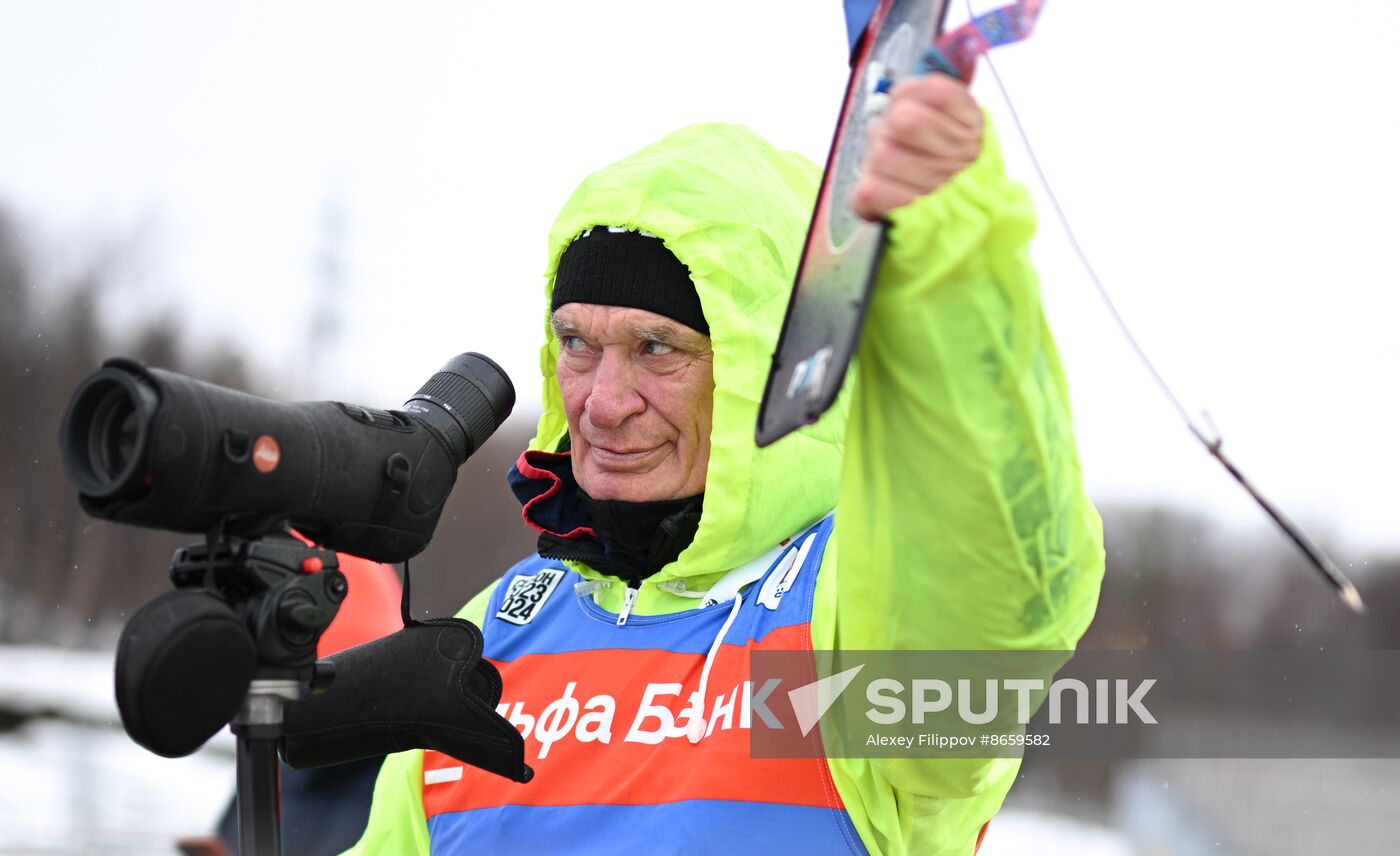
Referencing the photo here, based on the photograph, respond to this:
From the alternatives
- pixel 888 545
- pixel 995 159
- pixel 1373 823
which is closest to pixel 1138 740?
pixel 1373 823

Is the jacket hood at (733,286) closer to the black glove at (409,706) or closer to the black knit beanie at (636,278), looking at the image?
the black knit beanie at (636,278)

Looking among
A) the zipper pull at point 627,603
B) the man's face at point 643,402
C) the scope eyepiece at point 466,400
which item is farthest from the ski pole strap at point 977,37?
the zipper pull at point 627,603

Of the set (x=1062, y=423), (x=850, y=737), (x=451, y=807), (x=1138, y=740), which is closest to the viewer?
(x=1062, y=423)

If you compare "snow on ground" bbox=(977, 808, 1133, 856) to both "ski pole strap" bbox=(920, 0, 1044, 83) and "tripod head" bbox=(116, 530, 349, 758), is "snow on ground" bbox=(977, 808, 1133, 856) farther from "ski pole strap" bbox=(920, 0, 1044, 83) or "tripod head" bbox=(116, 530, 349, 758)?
"ski pole strap" bbox=(920, 0, 1044, 83)

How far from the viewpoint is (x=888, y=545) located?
3.33ft

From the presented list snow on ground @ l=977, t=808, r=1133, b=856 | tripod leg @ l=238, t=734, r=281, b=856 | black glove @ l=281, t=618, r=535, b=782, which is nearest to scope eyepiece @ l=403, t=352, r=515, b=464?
black glove @ l=281, t=618, r=535, b=782

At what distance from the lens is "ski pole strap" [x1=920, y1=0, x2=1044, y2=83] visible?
0.82 meters

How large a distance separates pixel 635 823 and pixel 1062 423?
626 millimetres

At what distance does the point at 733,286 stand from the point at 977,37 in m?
0.67

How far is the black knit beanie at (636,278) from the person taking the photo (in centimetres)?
147

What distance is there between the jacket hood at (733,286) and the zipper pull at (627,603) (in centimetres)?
7

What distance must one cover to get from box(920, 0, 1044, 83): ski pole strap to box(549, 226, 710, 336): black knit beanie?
25.3 inches

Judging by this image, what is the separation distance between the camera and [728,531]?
140 centimetres

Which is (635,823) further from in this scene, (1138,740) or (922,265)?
(1138,740)
